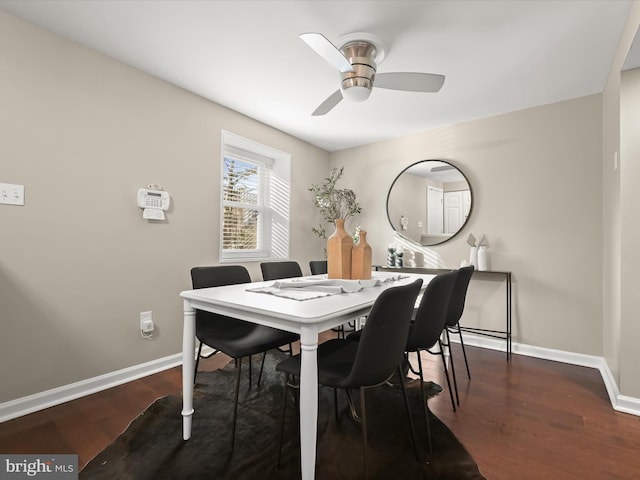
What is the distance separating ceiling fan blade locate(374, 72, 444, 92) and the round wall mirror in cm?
167

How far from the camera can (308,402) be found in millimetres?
1155

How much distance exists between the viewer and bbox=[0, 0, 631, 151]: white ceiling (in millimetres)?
1795

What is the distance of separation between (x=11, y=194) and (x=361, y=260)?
217 cm

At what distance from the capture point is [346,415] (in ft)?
6.14

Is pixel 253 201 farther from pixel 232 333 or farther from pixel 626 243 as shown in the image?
pixel 626 243

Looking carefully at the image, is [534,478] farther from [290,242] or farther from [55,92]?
[55,92]

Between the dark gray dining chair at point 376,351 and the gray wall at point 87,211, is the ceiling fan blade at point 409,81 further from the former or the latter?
the gray wall at point 87,211

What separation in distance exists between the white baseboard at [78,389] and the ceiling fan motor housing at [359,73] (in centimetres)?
249

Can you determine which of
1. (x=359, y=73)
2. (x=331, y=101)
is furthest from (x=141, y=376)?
(x=359, y=73)

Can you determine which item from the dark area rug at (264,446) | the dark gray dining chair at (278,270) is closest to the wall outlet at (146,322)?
the dark area rug at (264,446)

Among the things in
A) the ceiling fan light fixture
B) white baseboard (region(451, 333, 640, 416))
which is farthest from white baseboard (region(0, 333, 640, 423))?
the ceiling fan light fixture

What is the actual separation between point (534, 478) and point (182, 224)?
281cm

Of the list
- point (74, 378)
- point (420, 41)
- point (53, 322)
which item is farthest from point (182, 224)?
point (420, 41)

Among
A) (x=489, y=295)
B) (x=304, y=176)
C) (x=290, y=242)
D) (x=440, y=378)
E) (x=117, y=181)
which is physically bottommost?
(x=440, y=378)
